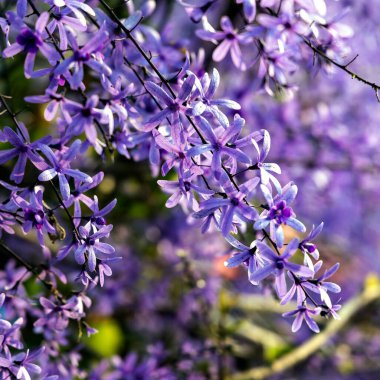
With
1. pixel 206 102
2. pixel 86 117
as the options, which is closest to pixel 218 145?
pixel 206 102

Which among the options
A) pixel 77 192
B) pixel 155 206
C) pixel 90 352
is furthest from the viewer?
pixel 155 206

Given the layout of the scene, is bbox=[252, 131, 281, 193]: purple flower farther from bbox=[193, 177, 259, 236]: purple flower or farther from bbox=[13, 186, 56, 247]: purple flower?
bbox=[13, 186, 56, 247]: purple flower

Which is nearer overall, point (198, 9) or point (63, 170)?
point (63, 170)

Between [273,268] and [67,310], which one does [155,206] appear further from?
[273,268]

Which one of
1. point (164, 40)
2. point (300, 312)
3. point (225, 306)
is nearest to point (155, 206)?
point (225, 306)

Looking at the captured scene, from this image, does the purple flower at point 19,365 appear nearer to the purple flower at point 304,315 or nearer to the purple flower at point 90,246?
the purple flower at point 90,246

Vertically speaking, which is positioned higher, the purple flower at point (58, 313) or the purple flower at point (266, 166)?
the purple flower at point (266, 166)

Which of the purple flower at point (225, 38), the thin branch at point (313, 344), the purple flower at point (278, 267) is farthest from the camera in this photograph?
the thin branch at point (313, 344)

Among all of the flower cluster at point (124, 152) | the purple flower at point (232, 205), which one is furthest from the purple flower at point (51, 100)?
the purple flower at point (232, 205)

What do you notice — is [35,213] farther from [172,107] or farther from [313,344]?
[313,344]

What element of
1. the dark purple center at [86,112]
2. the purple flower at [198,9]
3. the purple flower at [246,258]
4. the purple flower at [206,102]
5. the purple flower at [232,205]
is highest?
the purple flower at [206,102]

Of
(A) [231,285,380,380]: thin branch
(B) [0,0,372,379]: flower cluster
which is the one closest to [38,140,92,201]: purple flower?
(B) [0,0,372,379]: flower cluster
